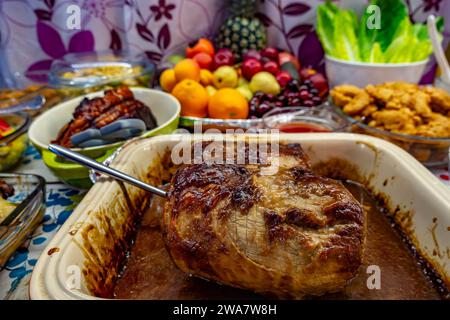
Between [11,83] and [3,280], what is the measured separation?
2.30m

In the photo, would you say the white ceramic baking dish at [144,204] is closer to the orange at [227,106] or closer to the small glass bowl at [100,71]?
the orange at [227,106]

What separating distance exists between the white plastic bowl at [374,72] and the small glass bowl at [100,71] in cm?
137

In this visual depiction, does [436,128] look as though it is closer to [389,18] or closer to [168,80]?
[389,18]

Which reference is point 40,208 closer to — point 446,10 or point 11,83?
point 11,83

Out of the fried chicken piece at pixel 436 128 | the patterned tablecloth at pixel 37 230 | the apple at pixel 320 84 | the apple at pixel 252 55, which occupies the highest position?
the apple at pixel 252 55

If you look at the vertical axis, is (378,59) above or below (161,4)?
below

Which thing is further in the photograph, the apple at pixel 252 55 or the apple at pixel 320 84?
the apple at pixel 252 55

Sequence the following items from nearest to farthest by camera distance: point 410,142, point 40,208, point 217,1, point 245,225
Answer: point 245,225, point 40,208, point 410,142, point 217,1

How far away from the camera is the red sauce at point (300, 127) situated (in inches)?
76.7

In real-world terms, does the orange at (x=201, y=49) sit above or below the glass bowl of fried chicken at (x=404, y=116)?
above

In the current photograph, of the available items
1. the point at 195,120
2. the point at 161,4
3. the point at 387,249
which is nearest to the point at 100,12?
the point at 161,4

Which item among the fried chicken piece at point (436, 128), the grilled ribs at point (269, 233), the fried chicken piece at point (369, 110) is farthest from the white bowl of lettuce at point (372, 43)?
the grilled ribs at point (269, 233)
